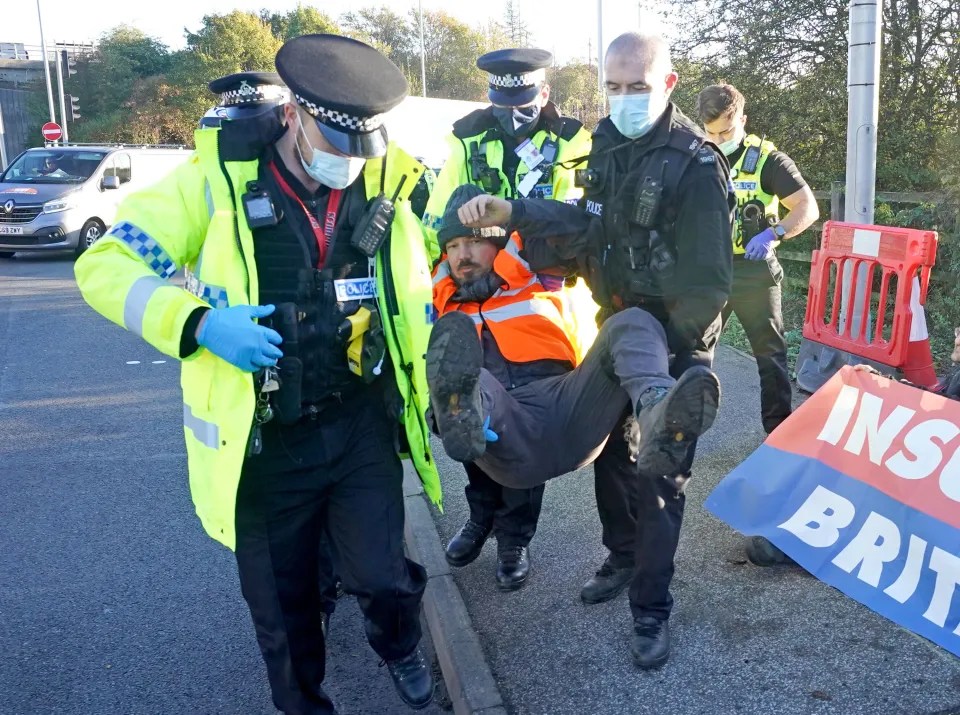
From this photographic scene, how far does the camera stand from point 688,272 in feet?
10.5

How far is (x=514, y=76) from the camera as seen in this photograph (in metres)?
4.75

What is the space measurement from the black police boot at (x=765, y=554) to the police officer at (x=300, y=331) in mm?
1626

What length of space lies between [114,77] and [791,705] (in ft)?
166

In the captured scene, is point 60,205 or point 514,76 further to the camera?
point 60,205

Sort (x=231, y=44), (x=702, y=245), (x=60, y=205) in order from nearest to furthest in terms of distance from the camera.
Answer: (x=702, y=245) → (x=60, y=205) → (x=231, y=44)

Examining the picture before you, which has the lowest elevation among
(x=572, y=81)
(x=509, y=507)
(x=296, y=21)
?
(x=509, y=507)

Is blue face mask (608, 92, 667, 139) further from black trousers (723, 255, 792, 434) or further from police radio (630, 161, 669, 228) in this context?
black trousers (723, 255, 792, 434)

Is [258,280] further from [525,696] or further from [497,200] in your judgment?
[525,696]

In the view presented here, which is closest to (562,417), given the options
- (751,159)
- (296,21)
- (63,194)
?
(751,159)

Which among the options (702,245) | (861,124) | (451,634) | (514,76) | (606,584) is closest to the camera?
(702,245)

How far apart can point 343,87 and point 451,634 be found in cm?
214

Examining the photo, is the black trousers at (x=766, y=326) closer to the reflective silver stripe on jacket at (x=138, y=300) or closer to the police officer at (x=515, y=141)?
the police officer at (x=515, y=141)

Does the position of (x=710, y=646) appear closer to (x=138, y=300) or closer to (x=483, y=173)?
(x=138, y=300)

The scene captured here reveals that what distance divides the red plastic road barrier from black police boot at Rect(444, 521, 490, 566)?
8.40 ft
